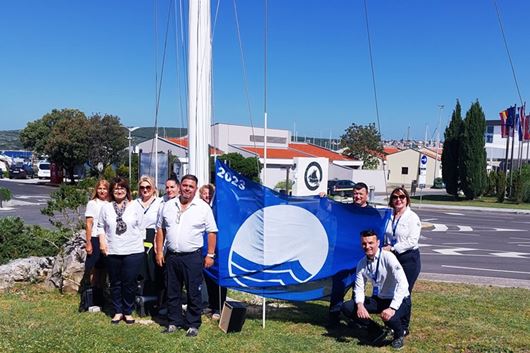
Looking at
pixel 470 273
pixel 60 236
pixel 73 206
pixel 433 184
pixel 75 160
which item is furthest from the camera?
pixel 433 184

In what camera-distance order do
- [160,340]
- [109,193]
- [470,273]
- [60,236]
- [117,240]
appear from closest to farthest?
1. [160,340]
2. [117,240]
3. [109,193]
4. [60,236]
5. [470,273]

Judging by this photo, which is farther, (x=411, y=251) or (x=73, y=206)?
(x=73, y=206)

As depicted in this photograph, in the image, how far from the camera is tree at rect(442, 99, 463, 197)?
1734 inches

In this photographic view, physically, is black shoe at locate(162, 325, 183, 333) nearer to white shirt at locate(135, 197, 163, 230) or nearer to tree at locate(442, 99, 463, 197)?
white shirt at locate(135, 197, 163, 230)

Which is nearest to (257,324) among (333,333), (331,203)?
(333,333)

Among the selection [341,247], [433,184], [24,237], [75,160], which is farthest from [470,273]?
[433,184]

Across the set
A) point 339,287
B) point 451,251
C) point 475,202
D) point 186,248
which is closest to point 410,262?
point 339,287

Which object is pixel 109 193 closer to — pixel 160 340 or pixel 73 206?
pixel 160 340

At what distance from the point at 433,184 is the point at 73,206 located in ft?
224

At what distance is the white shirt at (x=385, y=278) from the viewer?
17.7 feet

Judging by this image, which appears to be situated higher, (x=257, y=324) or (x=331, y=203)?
(x=331, y=203)

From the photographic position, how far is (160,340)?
536cm

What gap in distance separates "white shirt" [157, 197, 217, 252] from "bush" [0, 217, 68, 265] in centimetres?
409

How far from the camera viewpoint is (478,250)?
50.8ft
